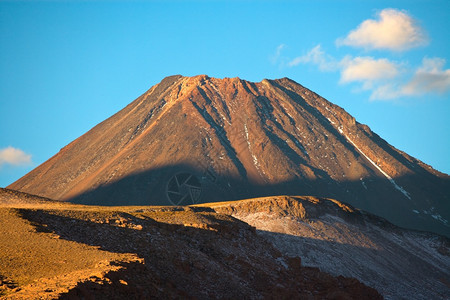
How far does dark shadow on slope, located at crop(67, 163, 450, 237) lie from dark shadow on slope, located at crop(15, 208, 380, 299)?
8418cm

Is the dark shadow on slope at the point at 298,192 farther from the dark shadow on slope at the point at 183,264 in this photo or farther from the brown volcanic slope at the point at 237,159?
the dark shadow on slope at the point at 183,264

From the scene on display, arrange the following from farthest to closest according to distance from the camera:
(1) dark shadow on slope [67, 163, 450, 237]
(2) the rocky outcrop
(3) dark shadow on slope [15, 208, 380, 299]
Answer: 1. (1) dark shadow on slope [67, 163, 450, 237]
2. (2) the rocky outcrop
3. (3) dark shadow on slope [15, 208, 380, 299]

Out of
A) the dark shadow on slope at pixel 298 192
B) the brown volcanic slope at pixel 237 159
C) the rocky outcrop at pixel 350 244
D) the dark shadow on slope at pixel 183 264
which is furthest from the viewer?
the brown volcanic slope at pixel 237 159

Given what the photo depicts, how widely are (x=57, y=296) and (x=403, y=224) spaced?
417 feet

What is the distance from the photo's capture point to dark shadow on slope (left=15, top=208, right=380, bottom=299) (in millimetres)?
19922

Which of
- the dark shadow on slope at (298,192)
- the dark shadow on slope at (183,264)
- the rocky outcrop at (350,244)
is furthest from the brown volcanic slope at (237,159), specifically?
the dark shadow on slope at (183,264)

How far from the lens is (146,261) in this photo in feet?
77.9

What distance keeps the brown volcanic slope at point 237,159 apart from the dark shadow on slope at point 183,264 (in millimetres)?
85162

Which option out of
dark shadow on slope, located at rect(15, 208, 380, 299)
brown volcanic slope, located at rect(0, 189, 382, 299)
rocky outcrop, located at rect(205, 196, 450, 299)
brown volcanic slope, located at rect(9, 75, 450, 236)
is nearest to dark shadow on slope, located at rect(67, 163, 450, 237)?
brown volcanic slope, located at rect(9, 75, 450, 236)

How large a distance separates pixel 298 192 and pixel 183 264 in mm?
107879

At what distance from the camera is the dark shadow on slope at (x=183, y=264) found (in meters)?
19.9

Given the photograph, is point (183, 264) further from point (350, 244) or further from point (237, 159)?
point (237, 159)

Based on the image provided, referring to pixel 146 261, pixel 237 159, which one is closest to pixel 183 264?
pixel 146 261

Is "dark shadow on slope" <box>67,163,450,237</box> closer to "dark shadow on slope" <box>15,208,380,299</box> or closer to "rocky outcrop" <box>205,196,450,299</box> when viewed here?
"rocky outcrop" <box>205,196,450,299</box>
